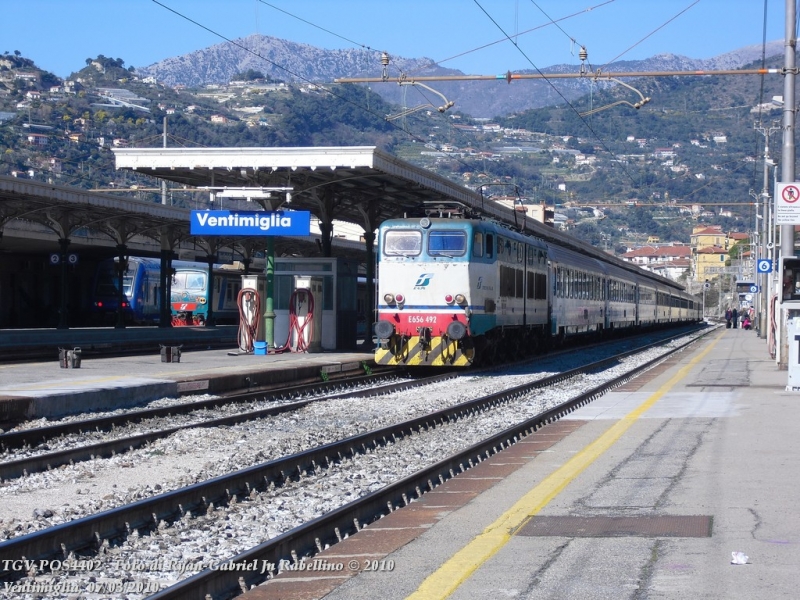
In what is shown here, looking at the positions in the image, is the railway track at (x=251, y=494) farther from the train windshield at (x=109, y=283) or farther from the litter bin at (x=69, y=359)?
the train windshield at (x=109, y=283)

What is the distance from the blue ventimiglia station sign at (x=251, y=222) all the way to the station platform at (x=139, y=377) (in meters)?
3.10

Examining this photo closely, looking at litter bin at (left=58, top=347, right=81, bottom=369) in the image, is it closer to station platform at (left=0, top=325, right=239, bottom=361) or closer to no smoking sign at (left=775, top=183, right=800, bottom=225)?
station platform at (left=0, top=325, right=239, bottom=361)

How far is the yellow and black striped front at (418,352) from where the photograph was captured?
22266 mm

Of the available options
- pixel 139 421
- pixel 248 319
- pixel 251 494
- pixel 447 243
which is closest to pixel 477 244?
pixel 447 243

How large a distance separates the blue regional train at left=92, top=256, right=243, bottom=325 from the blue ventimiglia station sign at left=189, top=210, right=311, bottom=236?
19530mm

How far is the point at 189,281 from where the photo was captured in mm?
50250

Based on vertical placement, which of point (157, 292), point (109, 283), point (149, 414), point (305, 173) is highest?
point (305, 173)

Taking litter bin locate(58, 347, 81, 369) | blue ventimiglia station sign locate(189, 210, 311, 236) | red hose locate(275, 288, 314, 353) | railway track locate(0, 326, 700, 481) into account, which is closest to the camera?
railway track locate(0, 326, 700, 481)

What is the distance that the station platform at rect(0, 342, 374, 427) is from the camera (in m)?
15.0

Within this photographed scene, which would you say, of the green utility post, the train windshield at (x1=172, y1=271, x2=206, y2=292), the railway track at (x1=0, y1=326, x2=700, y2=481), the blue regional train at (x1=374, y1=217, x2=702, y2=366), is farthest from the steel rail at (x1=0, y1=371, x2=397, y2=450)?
the train windshield at (x1=172, y1=271, x2=206, y2=292)

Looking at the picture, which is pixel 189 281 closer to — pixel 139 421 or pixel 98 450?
pixel 139 421

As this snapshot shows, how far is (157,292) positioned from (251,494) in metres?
41.2

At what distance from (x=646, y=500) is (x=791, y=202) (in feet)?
45.1

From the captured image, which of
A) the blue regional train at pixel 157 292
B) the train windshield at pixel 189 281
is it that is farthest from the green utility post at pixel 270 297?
the train windshield at pixel 189 281
